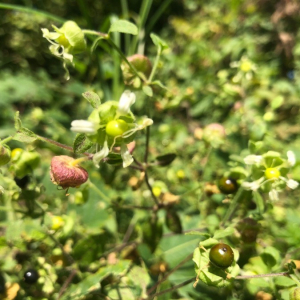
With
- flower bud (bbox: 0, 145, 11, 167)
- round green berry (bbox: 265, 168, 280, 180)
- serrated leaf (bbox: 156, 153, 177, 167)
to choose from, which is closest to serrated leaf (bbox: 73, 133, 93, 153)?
flower bud (bbox: 0, 145, 11, 167)

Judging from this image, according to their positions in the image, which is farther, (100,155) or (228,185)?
(228,185)

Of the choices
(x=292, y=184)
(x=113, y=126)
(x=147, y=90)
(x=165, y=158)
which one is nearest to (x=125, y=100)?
(x=113, y=126)

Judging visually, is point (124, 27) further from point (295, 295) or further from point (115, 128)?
point (295, 295)

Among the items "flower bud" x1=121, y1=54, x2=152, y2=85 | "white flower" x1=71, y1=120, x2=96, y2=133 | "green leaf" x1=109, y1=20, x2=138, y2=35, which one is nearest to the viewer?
"white flower" x1=71, y1=120, x2=96, y2=133

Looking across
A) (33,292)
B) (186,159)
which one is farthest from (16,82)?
(33,292)

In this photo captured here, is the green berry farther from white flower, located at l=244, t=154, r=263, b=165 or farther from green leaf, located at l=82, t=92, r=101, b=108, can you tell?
green leaf, located at l=82, t=92, r=101, b=108
